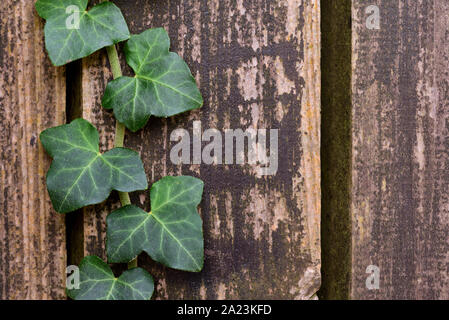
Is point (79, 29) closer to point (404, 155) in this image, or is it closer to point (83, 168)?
point (83, 168)

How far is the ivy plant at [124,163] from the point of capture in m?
0.60

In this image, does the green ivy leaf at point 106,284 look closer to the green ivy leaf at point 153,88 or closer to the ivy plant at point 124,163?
the ivy plant at point 124,163

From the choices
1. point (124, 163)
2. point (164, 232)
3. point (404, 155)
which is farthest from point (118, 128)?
point (404, 155)

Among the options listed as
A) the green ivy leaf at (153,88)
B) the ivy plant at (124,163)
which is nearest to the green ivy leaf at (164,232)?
the ivy plant at (124,163)

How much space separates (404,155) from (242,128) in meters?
0.24

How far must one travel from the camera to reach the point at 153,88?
0.61 m

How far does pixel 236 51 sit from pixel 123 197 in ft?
0.88

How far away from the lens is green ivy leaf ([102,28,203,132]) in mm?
609

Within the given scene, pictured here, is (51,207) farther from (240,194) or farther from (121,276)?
(240,194)

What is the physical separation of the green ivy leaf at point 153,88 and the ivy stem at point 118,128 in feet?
0.06

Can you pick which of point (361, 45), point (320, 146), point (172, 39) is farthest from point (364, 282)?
point (172, 39)

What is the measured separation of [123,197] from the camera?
Result: 0.62 metres

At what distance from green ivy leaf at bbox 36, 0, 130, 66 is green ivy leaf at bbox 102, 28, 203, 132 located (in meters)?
0.03

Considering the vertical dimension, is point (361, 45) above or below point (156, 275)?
above
